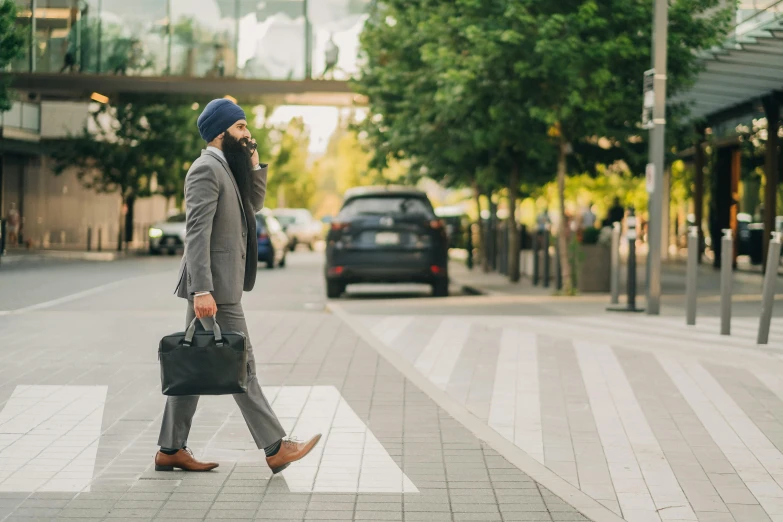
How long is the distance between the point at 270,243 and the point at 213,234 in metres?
26.0

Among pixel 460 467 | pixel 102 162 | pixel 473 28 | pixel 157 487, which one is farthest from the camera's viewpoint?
pixel 102 162

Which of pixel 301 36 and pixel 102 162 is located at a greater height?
pixel 301 36

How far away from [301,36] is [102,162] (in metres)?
8.19

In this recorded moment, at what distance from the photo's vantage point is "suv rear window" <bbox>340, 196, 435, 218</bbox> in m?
19.0

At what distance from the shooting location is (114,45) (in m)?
40.9

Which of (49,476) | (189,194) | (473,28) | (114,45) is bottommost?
(49,476)

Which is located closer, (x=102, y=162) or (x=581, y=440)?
(x=581, y=440)

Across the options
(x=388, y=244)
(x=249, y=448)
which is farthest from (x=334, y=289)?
(x=249, y=448)

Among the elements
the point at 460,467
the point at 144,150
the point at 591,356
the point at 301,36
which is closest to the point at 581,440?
the point at 460,467

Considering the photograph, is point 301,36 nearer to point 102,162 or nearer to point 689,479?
point 102,162

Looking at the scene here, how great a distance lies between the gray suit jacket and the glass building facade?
34094 millimetres

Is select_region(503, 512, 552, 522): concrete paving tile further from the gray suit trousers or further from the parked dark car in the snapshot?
the parked dark car

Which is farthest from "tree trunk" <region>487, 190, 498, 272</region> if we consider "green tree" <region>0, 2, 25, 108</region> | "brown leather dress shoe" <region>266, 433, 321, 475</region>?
"brown leather dress shoe" <region>266, 433, 321, 475</region>

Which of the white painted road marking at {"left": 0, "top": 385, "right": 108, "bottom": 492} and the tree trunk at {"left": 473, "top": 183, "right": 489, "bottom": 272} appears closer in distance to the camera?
the white painted road marking at {"left": 0, "top": 385, "right": 108, "bottom": 492}
